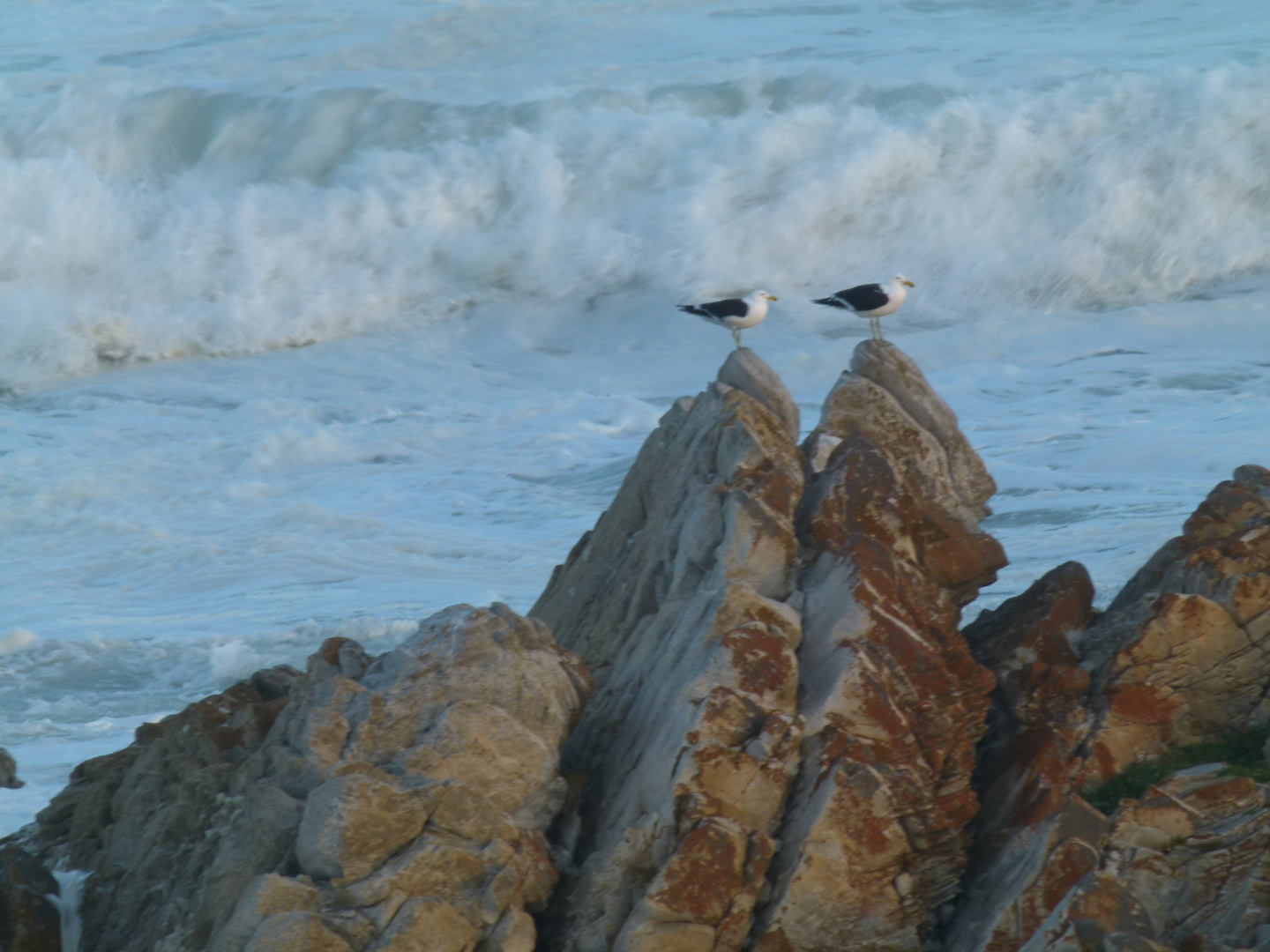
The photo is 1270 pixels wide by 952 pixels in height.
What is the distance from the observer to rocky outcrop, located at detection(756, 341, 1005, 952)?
21.0 feet

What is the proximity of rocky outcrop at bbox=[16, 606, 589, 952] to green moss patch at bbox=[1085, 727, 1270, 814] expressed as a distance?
2373 mm

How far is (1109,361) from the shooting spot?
2383 cm

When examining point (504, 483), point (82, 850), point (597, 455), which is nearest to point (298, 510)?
point (504, 483)

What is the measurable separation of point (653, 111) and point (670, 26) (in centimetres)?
510

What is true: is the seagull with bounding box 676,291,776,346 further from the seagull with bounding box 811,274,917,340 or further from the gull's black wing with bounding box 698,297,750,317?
the seagull with bounding box 811,274,917,340

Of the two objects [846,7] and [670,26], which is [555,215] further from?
[846,7]

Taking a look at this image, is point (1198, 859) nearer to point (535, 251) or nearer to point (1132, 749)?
point (1132, 749)

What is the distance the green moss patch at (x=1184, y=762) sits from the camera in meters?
7.07

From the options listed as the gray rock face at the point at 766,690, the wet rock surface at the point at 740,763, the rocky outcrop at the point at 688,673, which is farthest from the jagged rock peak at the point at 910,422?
the wet rock surface at the point at 740,763

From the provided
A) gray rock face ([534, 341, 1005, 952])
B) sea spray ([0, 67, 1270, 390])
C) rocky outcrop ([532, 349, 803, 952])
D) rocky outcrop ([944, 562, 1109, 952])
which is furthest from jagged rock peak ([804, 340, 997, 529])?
sea spray ([0, 67, 1270, 390])

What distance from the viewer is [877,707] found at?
6934 millimetres

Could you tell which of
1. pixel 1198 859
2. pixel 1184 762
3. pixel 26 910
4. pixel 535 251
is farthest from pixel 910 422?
pixel 535 251

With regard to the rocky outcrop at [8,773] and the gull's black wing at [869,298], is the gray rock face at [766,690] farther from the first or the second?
the rocky outcrop at [8,773]

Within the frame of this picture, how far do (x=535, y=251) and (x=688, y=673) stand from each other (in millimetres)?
25601
